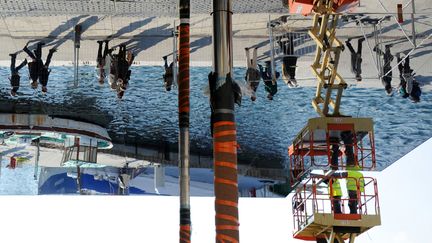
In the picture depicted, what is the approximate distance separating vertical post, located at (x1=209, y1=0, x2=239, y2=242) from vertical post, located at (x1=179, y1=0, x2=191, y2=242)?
327 cm

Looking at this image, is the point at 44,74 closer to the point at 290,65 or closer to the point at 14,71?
the point at 14,71

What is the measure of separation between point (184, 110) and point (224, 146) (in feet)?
13.4

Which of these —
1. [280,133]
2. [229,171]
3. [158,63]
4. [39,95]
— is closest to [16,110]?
[39,95]

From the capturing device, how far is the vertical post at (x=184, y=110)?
11.4 m

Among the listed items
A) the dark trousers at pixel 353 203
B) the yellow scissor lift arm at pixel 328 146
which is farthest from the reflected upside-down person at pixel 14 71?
the dark trousers at pixel 353 203

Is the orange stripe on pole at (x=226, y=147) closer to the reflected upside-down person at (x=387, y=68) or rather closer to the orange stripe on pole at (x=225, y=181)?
the orange stripe on pole at (x=225, y=181)

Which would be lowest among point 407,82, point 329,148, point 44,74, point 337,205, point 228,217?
point 228,217

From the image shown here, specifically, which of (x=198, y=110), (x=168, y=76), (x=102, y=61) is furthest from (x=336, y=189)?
(x=198, y=110)

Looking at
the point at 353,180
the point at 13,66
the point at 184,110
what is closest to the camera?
the point at 184,110

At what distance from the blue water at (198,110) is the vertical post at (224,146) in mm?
11372

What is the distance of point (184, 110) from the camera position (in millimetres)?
11828

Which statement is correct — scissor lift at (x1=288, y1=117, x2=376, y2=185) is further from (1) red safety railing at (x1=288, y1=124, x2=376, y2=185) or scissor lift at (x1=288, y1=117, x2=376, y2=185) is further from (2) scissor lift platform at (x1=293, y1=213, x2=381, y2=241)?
(2) scissor lift platform at (x1=293, y1=213, x2=381, y2=241)

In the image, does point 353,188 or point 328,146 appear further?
point 353,188

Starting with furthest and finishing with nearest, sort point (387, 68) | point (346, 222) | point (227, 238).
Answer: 1. point (387, 68)
2. point (346, 222)
3. point (227, 238)
